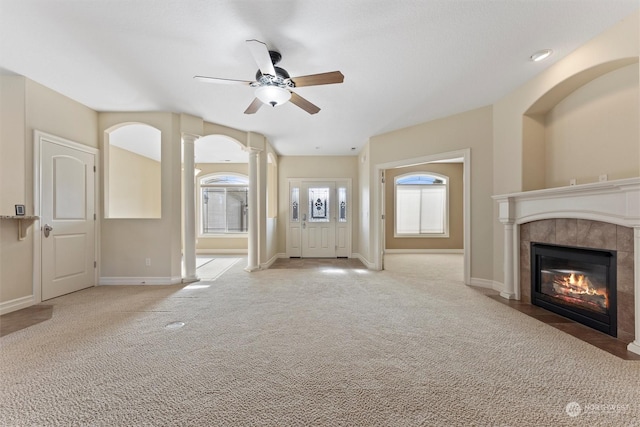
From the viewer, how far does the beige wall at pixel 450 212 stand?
745 cm

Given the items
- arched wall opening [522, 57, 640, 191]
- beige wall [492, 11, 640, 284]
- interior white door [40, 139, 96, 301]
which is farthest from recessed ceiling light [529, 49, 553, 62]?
interior white door [40, 139, 96, 301]

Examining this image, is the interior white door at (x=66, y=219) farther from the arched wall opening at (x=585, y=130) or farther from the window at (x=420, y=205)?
the window at (x=420, y=205)

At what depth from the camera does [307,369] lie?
1.76m

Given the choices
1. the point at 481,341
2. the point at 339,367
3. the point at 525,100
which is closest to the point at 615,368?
the point at 481,341

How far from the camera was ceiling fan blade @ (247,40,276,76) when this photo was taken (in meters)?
1.94

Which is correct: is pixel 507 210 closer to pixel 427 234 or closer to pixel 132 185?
pixel 427 234

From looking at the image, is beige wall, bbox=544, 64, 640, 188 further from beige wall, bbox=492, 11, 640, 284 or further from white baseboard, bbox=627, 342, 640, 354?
white baseboard, bbox=627, 342, 640, 354

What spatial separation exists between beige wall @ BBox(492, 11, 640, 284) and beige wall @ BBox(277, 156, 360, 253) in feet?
11.3

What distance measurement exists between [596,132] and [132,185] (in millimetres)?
7820

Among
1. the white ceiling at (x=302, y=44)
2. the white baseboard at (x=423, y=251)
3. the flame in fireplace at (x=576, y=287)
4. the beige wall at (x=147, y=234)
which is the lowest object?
the white baseboard at (x=423, y=251)

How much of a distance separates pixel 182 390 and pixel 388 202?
681cm

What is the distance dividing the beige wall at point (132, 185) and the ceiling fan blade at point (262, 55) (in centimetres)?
373

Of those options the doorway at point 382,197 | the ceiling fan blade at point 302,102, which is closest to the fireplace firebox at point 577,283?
the doorway at point 382,197

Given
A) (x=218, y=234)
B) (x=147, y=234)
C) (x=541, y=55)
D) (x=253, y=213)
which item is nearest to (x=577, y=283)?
(x=541, y=55)
